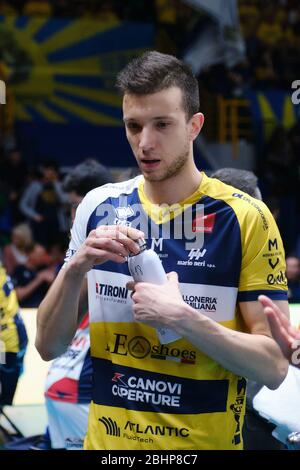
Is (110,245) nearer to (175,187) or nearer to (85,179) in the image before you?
(175,187)

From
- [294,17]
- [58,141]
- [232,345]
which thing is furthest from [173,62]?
[294,17]

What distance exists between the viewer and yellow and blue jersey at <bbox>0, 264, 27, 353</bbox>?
436cm

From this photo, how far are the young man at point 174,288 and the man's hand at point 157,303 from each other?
31 millimetres

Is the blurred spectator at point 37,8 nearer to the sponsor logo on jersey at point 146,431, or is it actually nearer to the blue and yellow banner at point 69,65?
the blue and yellow banner at point 69,65

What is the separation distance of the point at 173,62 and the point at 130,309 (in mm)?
742

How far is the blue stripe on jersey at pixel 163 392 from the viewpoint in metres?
2.64

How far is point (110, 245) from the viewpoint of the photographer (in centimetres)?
245

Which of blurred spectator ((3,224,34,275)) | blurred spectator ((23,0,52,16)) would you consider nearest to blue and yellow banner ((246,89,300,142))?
blurred spectator ((23,0,52,16))

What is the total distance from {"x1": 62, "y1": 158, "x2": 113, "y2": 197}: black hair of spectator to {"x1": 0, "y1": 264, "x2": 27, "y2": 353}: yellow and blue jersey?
2.10ft

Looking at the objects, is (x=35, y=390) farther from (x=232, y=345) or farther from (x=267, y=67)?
(x=267, y=67)

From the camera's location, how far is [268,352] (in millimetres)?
2488

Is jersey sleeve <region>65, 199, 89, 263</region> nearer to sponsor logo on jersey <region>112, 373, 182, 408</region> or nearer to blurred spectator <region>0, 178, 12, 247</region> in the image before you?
sponsor logo on jersey <region>112, 373, 182, 408</region>

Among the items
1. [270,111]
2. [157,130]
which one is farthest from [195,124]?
[270,111]

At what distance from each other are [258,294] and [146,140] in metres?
0.54
